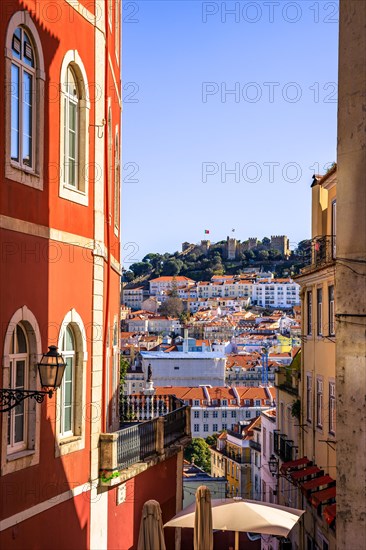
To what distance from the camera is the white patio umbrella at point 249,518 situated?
12516mm

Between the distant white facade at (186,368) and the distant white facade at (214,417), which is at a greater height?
the distant white facade at (186,368)

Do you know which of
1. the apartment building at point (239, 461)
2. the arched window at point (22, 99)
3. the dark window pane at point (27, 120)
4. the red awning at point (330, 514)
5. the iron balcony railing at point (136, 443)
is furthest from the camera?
the apartment building at point (239, 461)

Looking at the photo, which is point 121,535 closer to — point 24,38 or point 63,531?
point 63,531

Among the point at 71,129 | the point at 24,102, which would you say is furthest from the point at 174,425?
the point at 24,102

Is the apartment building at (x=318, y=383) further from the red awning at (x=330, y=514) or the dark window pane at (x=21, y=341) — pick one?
the dark window pane at (x=21, y=341)

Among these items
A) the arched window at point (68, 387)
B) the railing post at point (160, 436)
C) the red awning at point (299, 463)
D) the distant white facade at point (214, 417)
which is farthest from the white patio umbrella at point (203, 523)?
the distant white facade at point (214, 417)

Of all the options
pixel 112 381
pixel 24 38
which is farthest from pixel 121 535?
pixel 24 38

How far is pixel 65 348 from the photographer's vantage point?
11.6m

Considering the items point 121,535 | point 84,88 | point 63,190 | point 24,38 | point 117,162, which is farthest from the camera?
point 117,162

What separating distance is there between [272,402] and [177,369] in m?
24.6

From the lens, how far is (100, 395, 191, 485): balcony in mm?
12672

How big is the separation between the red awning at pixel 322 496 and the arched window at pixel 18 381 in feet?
30.5

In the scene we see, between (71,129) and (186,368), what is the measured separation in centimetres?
11759

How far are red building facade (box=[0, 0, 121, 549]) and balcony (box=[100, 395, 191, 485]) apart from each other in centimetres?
24
